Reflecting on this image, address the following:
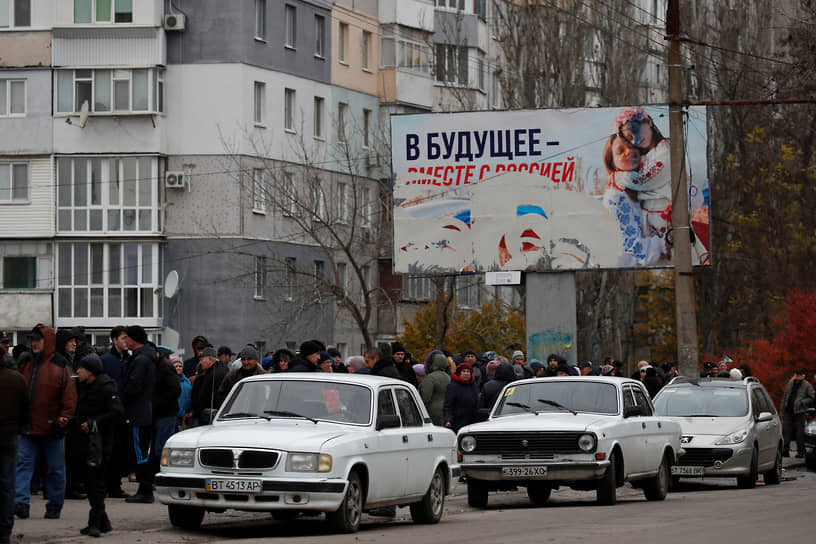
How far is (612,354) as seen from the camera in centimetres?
6369

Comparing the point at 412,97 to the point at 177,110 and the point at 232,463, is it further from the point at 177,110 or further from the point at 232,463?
the point at 232,463

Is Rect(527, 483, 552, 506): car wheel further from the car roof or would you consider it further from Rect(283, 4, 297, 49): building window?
Rect(283, 4, 297, 49): building window

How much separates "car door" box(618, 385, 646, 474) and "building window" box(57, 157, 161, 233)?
127 feet

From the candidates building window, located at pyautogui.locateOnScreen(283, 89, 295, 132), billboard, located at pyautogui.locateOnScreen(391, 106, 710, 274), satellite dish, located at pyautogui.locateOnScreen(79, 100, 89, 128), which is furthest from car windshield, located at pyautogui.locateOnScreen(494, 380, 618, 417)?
building window, located at pyautogui.locateOnScreen(283, 89, 295, 132)

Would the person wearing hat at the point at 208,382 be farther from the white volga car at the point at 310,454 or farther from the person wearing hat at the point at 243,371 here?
the white volga car at the point at 310,454

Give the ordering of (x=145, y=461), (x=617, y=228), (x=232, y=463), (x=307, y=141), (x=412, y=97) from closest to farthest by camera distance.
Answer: (x=232, y=463) → (x=145, y=461) → (x=617, y=228) → (x=307, y=141) → (x=412, y=97)

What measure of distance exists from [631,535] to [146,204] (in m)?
44.0

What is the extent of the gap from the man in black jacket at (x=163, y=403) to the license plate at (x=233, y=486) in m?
3.84

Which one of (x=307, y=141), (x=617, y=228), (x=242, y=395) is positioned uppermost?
(x=307, y=141)

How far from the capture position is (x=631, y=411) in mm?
20984

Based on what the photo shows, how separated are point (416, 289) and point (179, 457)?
52474mm

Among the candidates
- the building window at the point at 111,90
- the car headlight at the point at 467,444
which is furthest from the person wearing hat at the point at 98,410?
the building window at the point at 111,90

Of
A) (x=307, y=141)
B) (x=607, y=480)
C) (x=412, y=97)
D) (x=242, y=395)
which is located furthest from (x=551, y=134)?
Answer: (x=412, y=97)

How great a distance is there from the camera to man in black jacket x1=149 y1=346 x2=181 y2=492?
62.1 ft
